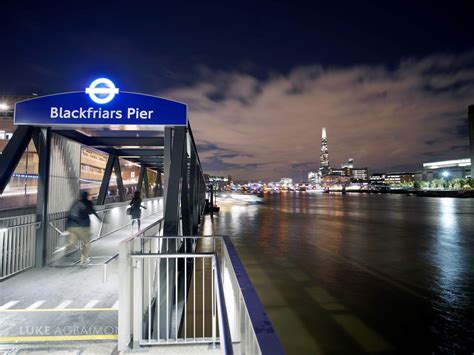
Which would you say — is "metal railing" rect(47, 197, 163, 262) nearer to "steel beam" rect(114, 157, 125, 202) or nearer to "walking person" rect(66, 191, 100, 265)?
"walking person" rect(66, 191, 100, 265)

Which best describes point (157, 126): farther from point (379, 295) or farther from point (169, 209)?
point (379, 295)

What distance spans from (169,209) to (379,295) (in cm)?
698

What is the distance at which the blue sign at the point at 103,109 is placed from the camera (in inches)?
241

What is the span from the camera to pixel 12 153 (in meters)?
6.14

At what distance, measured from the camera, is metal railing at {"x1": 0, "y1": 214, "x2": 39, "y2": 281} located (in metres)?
5.81

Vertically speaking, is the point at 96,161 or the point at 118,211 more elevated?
the point at 96,161

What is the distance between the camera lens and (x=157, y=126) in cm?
627

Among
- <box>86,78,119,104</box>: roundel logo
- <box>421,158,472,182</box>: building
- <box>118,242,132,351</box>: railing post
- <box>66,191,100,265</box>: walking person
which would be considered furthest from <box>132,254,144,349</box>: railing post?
<box>421,158,472,182</box>: building

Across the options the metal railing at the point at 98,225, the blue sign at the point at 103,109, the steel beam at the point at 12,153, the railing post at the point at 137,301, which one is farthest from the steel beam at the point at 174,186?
the steel beam at the point at 12,153

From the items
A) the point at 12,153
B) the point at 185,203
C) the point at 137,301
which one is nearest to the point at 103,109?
the point at 12,153

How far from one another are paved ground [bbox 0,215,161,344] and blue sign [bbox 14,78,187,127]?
10.8 ft

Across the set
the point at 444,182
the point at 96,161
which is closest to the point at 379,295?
the point at 96,161

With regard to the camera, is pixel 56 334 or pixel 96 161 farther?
pixel 96 161

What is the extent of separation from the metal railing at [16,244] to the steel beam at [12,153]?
0.81 meters
